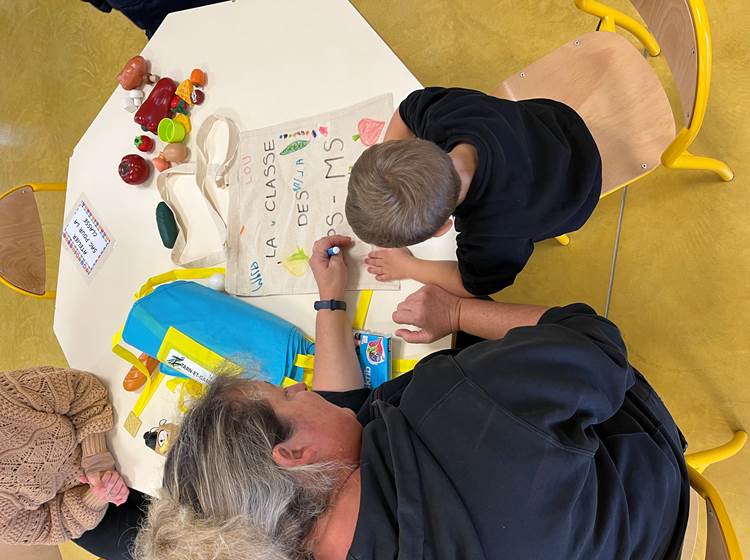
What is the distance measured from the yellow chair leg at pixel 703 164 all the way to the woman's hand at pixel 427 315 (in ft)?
1.54

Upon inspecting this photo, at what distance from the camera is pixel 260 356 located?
972mm

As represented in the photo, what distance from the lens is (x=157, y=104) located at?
1.18 meters

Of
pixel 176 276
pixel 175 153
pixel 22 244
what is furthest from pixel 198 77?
pixel 22 244

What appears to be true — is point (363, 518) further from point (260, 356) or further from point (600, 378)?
point (260, 356)

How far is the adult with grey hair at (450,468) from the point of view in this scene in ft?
1.73

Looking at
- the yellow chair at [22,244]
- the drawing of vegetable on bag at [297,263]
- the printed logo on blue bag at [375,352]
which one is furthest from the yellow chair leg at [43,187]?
the printed logo on blue bag at [375,352]

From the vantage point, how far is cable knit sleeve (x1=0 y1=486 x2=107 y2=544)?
3.64ft

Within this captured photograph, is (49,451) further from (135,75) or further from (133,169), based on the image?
(135,75)

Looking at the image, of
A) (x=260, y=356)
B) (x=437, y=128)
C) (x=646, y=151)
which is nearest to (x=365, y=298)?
(x=260, y=356)

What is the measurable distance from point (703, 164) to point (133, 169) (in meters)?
1.30

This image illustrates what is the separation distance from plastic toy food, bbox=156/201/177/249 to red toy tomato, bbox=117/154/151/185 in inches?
4.5

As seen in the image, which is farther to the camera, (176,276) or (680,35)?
(176,276)

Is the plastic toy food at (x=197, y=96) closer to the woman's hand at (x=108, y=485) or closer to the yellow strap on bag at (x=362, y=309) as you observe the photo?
the yellow strap on bag at (x=362, y=309)

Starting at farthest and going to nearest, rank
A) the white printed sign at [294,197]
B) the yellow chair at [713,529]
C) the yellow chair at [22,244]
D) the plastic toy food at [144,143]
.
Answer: the yellow chair at [22,244] → the plastic toy food at [144,143] → the white printed sign at [294,197] → the yellow chair at [713,529]
